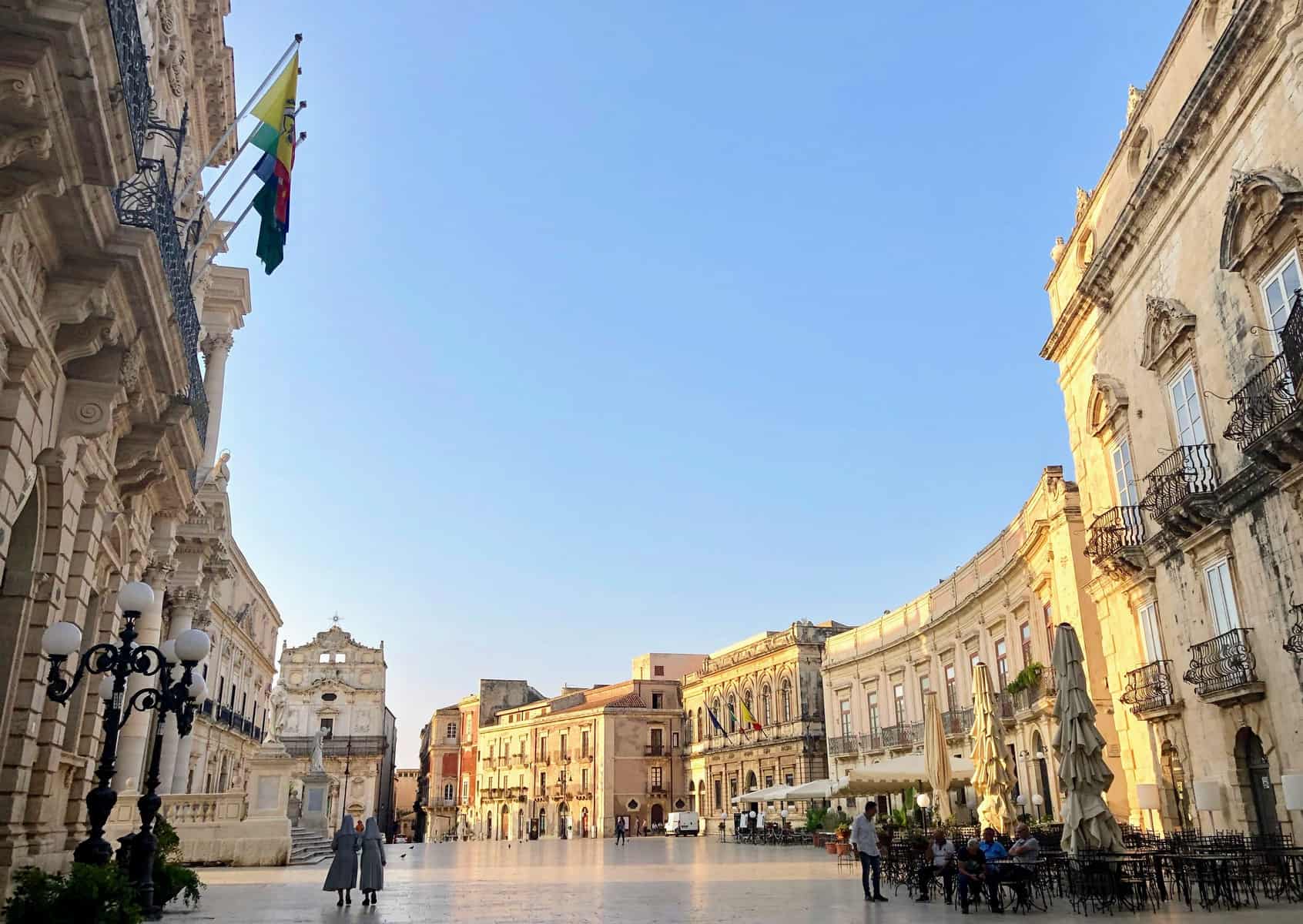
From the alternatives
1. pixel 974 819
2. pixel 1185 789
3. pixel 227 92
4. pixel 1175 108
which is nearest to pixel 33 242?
pixel 227 92

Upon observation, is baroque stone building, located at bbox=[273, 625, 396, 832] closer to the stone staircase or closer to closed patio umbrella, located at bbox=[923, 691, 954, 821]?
the stone staircase

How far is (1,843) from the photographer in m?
9.63

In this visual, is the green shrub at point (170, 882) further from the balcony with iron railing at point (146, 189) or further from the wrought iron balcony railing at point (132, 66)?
the wrought iron balcony railing at point (132, 66)

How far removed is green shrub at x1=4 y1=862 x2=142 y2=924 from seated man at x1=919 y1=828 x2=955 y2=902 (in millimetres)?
9926

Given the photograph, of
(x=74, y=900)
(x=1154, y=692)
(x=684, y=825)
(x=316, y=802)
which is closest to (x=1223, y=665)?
(x=1154, y=692)

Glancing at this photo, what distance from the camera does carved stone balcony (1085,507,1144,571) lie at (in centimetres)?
1889

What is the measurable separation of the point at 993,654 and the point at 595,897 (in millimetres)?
20837

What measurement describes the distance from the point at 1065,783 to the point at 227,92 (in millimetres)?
18617

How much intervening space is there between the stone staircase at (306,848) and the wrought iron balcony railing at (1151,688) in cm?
1851

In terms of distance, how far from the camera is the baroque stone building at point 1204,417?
44.7 ft

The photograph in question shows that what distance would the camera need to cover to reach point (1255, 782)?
50.5ft

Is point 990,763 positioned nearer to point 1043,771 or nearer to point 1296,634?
point 1043,771

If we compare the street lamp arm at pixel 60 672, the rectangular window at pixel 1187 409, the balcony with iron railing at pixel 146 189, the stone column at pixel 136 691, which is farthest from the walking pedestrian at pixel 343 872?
the rectangular window at pixel 1187 409

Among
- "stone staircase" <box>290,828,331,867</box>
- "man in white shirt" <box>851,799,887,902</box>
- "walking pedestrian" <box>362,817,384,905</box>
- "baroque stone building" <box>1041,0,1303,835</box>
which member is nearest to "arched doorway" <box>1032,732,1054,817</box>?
"baroque stone building" <box>1041,0,1303,835</box>
